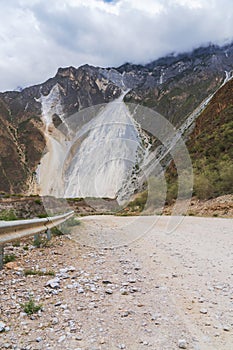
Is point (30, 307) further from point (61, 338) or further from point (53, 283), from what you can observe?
point (53, 283)

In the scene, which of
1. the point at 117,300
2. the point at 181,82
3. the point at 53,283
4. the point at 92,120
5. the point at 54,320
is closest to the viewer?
the point at 54,320

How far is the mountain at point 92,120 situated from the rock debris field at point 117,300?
36331mm

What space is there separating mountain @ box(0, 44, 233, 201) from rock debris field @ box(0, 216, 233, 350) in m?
36.3

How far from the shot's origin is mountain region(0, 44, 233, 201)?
6583 centimetres

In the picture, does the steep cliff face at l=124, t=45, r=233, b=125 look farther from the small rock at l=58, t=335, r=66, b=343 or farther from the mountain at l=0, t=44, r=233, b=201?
the small rock at l=58, t=335, r=66, b=343

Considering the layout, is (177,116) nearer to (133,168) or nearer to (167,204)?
(133,168)

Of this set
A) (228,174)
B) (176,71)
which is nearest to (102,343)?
(228,174)

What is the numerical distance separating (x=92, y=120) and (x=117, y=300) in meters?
87.4

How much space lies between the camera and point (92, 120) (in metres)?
88.8

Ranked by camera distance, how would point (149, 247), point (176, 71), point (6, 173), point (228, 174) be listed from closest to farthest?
point (149, 247), point (228, 174), point (6, 173), point (176, 71)

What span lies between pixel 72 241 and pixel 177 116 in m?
74.8

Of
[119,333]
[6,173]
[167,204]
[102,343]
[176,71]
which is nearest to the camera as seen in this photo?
[102,343]

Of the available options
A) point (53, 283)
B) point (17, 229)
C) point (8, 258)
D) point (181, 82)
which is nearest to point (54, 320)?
point (53, 283)

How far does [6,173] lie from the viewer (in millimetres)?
75375
